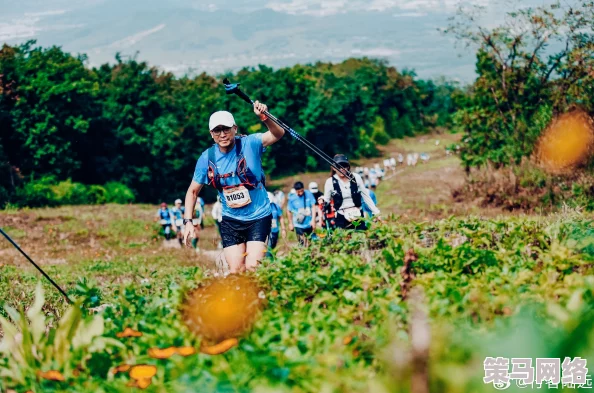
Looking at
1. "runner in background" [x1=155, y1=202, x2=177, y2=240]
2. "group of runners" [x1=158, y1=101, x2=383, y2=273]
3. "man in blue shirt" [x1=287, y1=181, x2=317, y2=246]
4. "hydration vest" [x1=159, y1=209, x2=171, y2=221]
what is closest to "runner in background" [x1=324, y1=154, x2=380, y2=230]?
"group of runners" [x1=158, y1=101, x2=383, y2=273]

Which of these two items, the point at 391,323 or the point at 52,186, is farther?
the point at 52,186

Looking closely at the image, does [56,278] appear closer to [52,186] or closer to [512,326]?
[512,326]

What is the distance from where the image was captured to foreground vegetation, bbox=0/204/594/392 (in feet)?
9.36

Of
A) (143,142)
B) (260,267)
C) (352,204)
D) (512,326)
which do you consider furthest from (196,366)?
(143,142)

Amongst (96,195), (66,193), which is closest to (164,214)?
(66,193)

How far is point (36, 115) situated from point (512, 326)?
48.1 metres

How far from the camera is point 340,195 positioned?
370 inches

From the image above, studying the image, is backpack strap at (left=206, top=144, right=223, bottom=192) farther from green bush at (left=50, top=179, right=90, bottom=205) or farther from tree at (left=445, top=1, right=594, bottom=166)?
green bush at (left=50, top=179, right=90, bottom=205)

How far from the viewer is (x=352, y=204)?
9344 millimetres

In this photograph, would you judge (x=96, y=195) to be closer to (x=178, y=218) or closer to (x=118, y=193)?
(x=118, y=193)

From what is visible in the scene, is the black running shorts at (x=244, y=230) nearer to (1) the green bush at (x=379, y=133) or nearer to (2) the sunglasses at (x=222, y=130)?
(2) the sunglasses at (x=222, y=130)

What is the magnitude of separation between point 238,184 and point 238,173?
0.41 feet

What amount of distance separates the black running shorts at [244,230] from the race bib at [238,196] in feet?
0.70

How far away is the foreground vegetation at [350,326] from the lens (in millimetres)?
2852
